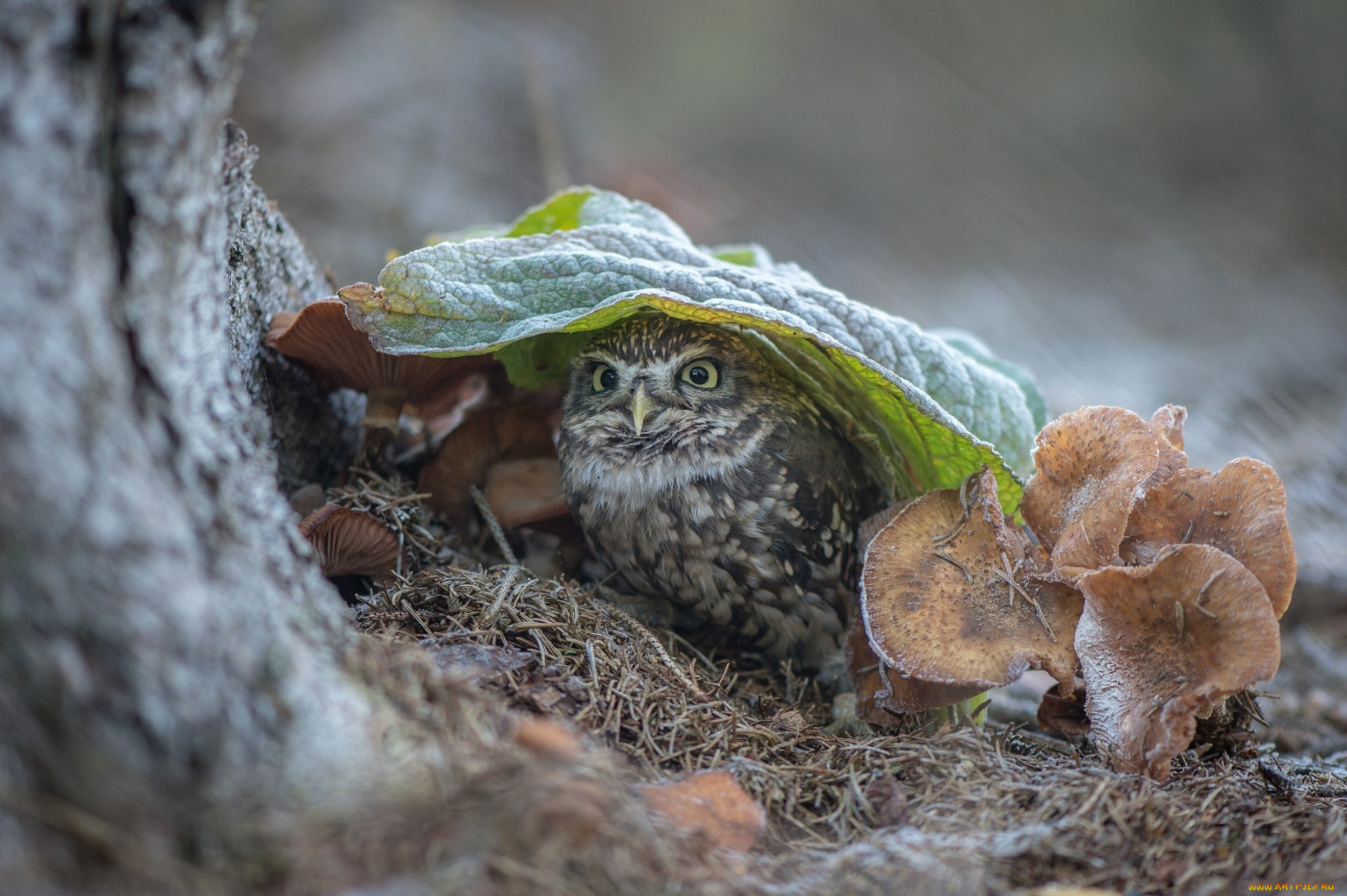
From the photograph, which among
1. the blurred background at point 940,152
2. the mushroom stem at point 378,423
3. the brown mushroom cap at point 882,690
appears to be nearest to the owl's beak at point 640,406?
the mushroom stem at point 378,423

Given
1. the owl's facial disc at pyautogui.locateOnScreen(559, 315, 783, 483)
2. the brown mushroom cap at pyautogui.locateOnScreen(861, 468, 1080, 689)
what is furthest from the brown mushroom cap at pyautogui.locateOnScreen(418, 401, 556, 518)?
the brown mushroom cap at pyautogui.locateOnScreen(861, 468, 1080, 689)

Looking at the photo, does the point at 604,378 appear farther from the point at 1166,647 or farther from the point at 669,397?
the point at 1166,647

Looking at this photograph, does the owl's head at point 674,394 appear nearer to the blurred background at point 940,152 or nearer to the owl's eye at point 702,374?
the owl's eye at point 702,374

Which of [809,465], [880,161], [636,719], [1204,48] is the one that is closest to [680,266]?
[809,465]

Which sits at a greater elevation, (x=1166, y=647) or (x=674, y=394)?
(x=674, y=394)

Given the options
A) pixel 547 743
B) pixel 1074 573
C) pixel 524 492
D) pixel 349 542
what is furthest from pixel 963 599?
pixel 349 542

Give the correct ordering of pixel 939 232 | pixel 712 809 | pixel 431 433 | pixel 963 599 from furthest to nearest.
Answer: pixel 939 232 < pixel 431 433 < pixel 963 599 < pixel 712 809

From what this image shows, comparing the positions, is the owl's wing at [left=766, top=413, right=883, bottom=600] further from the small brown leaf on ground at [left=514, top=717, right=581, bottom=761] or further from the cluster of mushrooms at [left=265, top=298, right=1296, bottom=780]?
the small brown leaf on ground at [left=514, top=717, right=581, bottom=761]
